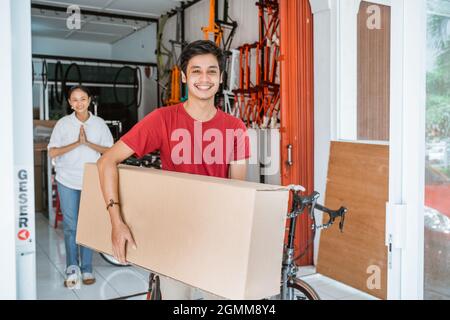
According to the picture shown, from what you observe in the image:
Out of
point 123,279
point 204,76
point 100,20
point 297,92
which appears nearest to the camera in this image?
point 204,76

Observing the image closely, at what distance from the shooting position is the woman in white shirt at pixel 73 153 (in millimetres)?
3670

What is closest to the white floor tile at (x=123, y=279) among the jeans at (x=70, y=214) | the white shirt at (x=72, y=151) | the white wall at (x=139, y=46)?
the jeans at (x=70, y=214)

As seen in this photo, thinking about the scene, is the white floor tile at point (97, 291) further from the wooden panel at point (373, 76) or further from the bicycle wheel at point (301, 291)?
the wooden panel at point (373, 76)

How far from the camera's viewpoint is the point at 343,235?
12.3 ft

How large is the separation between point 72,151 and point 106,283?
1.12 m

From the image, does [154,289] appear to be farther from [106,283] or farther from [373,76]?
[373,76]

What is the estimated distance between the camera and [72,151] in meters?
3.70

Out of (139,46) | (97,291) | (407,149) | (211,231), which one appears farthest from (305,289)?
(139,46)

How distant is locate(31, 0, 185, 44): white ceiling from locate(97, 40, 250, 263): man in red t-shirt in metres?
5.71

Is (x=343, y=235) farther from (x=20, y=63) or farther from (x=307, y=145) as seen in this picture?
(x=20, y=63)

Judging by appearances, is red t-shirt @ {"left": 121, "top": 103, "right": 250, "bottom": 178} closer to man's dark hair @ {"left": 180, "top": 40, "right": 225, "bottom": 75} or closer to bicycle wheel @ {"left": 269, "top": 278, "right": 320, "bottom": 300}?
man's dark hair @ {"left": 180, "top": 40, "right": 225, "bottom": 75}

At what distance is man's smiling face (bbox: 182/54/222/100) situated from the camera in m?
1.62

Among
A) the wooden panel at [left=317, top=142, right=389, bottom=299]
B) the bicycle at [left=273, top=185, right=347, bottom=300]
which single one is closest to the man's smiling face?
the bicycle at [left=273, top=185, right=347, bottom=300]

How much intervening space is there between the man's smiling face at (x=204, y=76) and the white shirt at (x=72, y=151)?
2.28 metres
